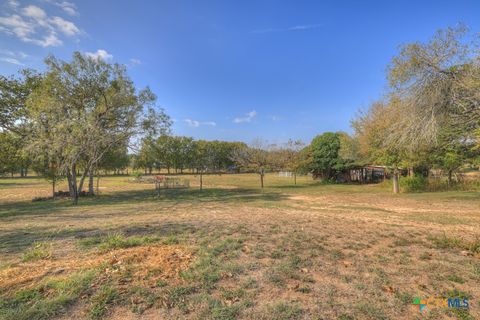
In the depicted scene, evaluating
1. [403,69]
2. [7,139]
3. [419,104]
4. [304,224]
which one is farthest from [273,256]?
[7,139]

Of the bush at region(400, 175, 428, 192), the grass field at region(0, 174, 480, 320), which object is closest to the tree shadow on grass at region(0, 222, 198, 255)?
the grass field at region(0, 174, 480, 320)

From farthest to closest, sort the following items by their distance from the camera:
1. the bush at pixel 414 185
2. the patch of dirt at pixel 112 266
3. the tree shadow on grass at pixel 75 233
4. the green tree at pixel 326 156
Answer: the green tree at pixel 326 156 → the bush at pixel 414 185 → the tree shadow on grass at pixel 75 233 → the patch of dirt at pixel 112 266

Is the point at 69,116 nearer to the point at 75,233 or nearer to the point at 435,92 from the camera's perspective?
the point at 75,233

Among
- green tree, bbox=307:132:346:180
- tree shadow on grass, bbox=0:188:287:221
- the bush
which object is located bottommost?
tree shadow on grass, bbox=0:188:287:221

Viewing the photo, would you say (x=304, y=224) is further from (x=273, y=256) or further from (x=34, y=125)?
(x=34, y=125)

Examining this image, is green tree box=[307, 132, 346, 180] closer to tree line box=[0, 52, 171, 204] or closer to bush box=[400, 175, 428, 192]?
bush box=[400, 175, 428, 192]

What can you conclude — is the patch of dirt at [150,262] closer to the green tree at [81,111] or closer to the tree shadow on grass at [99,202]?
the tree shadow on grass at [99,202]

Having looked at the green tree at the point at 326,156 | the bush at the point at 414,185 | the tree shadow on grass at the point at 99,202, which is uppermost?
the green tree at the point at 326,156

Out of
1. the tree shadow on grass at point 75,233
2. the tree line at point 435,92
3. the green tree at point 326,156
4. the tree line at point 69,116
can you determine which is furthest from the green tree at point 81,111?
the green tree at point 326,156

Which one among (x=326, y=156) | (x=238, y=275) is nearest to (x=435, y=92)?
(x=238, y=275)

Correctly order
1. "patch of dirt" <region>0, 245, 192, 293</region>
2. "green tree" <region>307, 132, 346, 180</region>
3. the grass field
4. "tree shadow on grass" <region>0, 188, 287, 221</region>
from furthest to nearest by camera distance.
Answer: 1. "green tree" <region>307, 132, 346, 180</region>
2. "tree shadow on grass" <region>0, 188, 287, 221</region>
3. "patch of dirt" <region>0, 245, 192, 293</region>
4. the grass field

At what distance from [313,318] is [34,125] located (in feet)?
65.7

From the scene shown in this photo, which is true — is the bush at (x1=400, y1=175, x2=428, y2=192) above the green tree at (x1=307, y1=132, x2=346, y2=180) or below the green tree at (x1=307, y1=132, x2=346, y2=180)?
below

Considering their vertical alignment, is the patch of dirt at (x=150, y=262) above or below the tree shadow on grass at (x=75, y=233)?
above
